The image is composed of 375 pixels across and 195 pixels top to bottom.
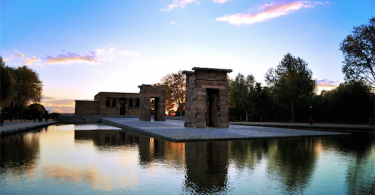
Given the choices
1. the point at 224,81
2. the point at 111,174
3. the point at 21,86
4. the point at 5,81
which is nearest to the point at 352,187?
the point at 111,174

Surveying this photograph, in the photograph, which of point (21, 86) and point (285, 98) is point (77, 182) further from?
point (21, 86)

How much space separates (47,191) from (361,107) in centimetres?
5188

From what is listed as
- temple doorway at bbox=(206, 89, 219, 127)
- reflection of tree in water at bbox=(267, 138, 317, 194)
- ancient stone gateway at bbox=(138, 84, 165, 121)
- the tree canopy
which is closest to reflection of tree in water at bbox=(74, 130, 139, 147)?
reflection of tree in water at bbox=(267, 138, 317, 194)

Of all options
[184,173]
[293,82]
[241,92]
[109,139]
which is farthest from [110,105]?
[184,173]

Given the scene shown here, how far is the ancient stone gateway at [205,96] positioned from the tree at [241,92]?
3558cm

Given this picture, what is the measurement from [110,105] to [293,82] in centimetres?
4126

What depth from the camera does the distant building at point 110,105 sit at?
62.6 m

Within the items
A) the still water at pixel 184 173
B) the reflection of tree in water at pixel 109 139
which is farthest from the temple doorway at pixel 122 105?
the still water at pixel 184 173

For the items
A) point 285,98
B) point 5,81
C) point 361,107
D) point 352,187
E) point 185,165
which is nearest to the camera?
point 352,187

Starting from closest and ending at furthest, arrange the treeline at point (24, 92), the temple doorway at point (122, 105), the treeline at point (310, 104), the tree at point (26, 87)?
the treeline at point (310, 104) → the treeline at point (24, 92) → the tree at point (26, 87) → the temple doorway at point (122, 105)

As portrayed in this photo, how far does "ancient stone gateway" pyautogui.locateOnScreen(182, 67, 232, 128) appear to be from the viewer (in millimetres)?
23234

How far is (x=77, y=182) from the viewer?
18.4ft

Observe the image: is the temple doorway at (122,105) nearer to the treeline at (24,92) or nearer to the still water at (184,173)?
the treeline at (24,92)

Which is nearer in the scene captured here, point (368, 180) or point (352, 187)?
point (352, 187)
